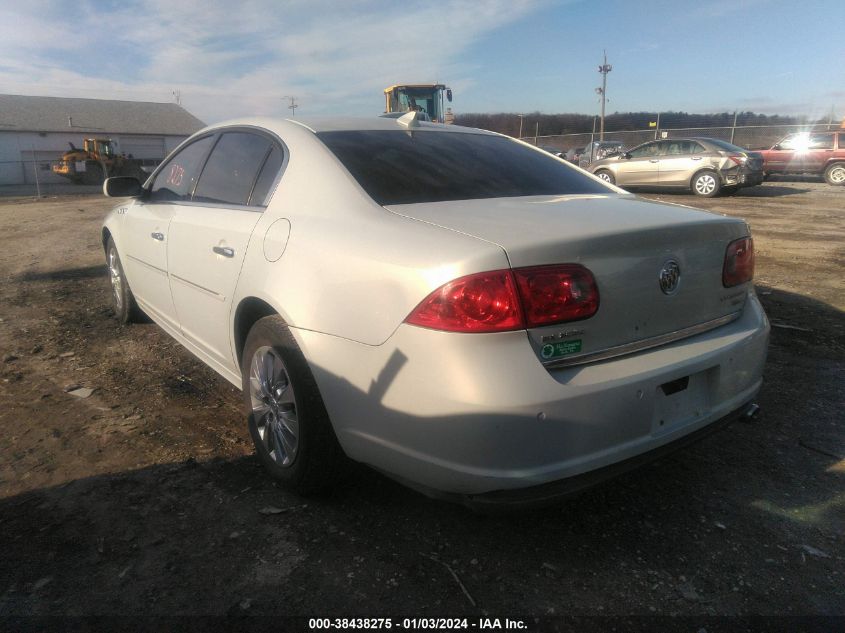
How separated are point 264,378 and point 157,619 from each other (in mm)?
1041

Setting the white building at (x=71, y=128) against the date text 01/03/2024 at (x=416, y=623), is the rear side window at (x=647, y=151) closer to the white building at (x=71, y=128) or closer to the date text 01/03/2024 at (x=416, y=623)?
the date text 01/03/2024 at (x=416, y=623)

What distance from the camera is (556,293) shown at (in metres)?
1.91

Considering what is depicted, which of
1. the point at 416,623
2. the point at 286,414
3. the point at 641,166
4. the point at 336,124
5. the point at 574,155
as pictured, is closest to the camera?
the point at 416,623

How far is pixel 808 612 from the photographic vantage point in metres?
1.95

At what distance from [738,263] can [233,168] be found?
2455mm

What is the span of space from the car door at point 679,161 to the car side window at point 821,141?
22.8 ft

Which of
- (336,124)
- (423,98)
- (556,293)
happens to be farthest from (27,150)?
(556,293)

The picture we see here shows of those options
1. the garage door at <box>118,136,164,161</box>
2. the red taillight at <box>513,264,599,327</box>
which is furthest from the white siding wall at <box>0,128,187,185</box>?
the red taillight at <box>513,264,599,327</box>

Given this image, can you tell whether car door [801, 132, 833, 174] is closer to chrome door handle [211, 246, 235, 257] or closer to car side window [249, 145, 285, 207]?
car side window [249, 145, 285, 207]

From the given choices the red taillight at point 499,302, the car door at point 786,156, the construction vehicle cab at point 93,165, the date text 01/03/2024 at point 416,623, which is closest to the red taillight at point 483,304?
the red taillight at point 499,302

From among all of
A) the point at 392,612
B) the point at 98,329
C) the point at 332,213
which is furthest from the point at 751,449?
the point at 98,329

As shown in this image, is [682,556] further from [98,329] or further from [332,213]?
[98,329]

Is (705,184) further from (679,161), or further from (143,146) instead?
(143,146)

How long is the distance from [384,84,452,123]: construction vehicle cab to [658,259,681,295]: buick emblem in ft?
70.1
